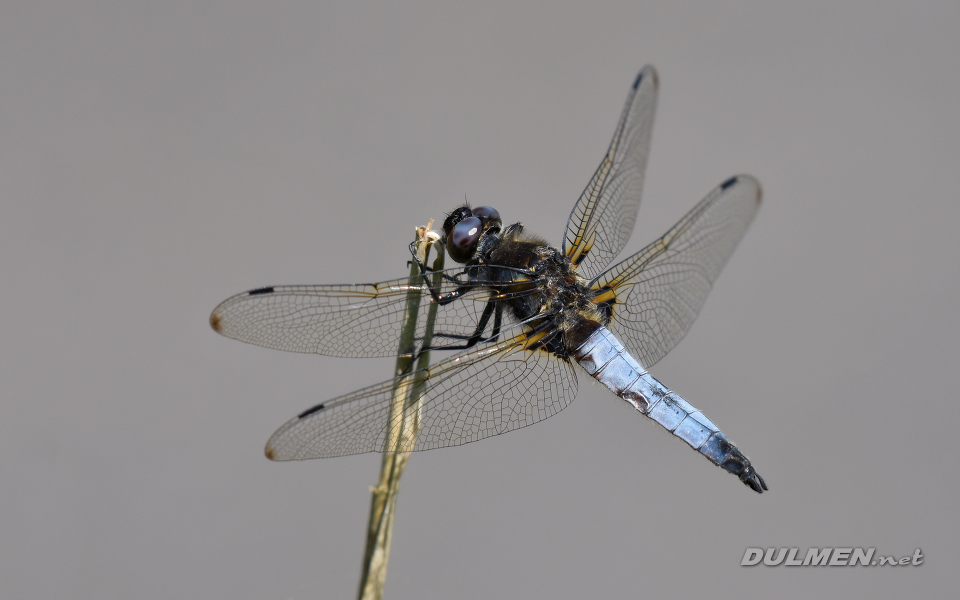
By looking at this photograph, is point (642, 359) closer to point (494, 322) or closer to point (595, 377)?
point (595, 377)

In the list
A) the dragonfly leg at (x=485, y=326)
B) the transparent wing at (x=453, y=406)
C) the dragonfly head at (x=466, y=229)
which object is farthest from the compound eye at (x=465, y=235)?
the transparent wing at (x=453, y=406)

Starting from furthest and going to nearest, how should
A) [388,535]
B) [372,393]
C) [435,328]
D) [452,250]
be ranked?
1. [452,250]
2. [435,328]
3. [372,393]
4. [388,535]

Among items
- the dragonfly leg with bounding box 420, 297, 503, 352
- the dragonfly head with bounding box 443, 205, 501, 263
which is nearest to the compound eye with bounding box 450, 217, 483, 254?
the dragonfly head with bounding box 443, 205, 501, 263

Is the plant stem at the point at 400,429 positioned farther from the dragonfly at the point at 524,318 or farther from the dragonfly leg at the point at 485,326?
the dragonfly leg at the point at 485,326

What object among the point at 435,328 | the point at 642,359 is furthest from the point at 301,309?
the point at 642,359

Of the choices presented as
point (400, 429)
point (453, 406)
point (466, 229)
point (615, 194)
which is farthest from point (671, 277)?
point (400, 429)

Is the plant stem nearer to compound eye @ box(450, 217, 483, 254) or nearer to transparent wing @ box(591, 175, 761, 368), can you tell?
compound eye @ box(450, 217, 483, 254)
